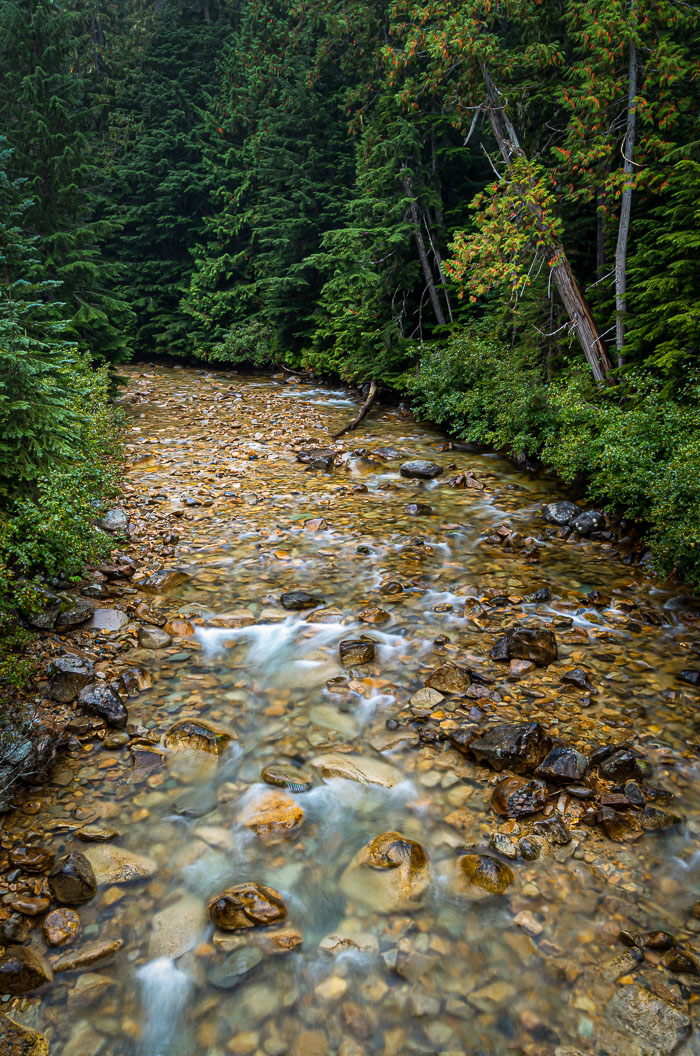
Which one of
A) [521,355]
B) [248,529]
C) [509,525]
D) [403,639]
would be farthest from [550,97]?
[403,639]

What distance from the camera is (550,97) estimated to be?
1074 cm

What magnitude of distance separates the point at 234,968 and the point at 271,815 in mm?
915

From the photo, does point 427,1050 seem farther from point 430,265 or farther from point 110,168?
point 110,168

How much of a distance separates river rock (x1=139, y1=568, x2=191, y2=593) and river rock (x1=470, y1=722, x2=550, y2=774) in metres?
3.84

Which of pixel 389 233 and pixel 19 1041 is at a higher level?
pixel 389 233

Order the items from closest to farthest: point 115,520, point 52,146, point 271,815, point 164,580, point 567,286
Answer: point 271,815
point 164,580
point 115,520
point 567,286
point 52,146

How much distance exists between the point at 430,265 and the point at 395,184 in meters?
2.25

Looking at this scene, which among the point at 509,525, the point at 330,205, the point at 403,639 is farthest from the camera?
the point at 330,205

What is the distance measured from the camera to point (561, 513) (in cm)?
812

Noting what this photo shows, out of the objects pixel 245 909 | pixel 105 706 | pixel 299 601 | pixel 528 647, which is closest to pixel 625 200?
pixel 528 647

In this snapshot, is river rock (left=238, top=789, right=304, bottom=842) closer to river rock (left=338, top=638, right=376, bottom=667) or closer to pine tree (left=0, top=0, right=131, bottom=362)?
river rock (left=338, top=638, right=376, bottom=667)

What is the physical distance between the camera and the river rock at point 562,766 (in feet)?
12.5

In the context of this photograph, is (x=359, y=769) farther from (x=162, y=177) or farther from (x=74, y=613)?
(x=162, y=177)

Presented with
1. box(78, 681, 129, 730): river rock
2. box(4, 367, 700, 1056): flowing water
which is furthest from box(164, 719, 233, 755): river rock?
box(78, 681, 129, 730): river rock
